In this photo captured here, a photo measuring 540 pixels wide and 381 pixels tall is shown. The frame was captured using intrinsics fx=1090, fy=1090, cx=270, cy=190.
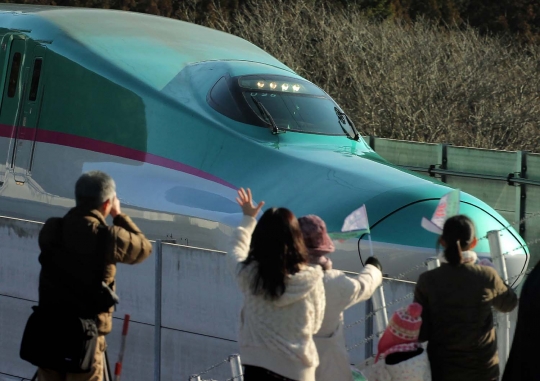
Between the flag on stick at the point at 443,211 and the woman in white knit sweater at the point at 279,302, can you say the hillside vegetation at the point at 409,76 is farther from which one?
the woman in white knit sweater at the point at 279,302

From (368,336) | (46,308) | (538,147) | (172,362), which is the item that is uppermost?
(46,308)

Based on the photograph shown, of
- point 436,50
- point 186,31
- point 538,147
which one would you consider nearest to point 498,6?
point 436,50

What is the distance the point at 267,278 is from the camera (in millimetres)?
5121

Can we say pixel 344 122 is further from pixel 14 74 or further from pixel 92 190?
pixel 92 190

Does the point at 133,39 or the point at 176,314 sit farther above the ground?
the point at 133,39

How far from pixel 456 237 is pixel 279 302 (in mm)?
960

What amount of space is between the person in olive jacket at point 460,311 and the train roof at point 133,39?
5303 mm

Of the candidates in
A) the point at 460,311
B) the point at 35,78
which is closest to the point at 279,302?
the point at 460,311

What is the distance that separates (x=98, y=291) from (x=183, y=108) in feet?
14.8

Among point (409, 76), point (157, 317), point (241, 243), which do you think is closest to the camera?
point (241, 243)

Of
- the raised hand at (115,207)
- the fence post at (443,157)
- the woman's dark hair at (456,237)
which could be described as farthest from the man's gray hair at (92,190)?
the fence post at (443,157)

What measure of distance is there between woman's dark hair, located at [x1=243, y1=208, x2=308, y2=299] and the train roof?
5.27 metres

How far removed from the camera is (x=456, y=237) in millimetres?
5391

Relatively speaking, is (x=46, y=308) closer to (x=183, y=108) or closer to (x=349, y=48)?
(x=183, y=108)
